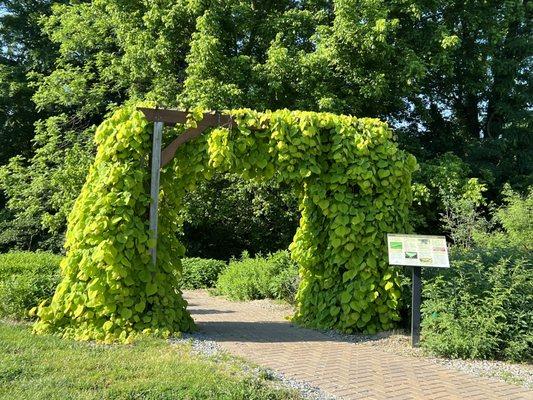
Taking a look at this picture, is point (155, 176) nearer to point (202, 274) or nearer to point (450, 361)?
point (450, 361)

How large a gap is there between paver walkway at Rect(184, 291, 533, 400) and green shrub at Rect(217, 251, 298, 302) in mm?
2803

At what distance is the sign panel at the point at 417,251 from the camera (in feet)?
23.3

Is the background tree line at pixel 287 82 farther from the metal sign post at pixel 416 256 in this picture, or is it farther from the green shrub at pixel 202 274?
the metal sign post at pixel 416 256

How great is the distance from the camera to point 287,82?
1522cm

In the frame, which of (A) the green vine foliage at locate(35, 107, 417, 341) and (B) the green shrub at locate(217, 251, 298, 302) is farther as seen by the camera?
(B) the green shrub at locate(217, 251, 298, 302)

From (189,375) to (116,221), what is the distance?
260 cm

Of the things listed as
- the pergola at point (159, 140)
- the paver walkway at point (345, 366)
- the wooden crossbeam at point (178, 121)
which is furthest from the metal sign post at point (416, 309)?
the pergola at point (159, 140)

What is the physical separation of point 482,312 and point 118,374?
433 cm

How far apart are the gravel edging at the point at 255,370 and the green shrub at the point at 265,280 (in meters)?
4.52

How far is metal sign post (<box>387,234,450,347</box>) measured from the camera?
7.06m

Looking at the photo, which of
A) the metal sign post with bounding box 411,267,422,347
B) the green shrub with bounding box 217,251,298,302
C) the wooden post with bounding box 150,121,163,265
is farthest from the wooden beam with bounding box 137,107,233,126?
the green shrub with bounding box 217,251,298,302

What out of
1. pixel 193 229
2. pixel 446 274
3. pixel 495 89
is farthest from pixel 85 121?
pixel 446 274

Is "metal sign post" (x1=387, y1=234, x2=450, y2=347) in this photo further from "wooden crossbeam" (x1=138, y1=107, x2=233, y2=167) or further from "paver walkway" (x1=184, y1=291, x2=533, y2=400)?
"wooden crossbeam" (x1=138, y1=107, x2=233, y2=167)

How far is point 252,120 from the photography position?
7496 mm
